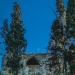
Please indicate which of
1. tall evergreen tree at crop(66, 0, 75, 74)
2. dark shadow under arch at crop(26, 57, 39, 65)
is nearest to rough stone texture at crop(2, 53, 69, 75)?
dark shadow under arch at crop(26, 57, 39, 65)

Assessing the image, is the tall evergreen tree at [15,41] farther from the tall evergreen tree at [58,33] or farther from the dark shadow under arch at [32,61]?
the dark shadow under arch at [32,61]

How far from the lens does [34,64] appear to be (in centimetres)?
4441

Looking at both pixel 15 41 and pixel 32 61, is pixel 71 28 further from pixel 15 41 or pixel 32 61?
pixel 32 61

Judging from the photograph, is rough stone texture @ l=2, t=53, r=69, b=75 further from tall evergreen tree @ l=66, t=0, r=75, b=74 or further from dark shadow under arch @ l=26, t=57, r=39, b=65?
tall evergreen tree @ l=66, t=0, r=75, b=74

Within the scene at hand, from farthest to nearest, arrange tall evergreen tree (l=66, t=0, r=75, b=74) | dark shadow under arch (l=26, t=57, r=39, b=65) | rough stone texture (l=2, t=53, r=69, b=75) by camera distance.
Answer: dark shadow under arch (l=26, t=57, r=39, b=65)
rough stone texture (l=2, t=53, r=69, b=75)
tall evergreen tree (l=66, t=0, r=75, b=74)

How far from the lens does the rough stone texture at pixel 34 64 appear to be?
137 feet

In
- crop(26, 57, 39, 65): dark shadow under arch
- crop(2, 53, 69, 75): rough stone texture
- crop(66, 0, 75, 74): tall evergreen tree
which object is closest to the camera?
crop(66, 0, 75, 74): tall evergreen tree

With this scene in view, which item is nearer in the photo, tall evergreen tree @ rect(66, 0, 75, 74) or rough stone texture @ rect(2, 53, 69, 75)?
tall evergreen tree @ rect(66, 0, 75, 74)

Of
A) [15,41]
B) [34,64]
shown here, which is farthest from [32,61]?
[15,41]

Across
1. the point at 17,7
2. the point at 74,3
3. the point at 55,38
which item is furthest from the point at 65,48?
the point at 17,7

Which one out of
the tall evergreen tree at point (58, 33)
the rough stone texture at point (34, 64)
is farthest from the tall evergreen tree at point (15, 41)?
the rough stone texture at point (34, 64)

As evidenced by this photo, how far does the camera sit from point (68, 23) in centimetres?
2959

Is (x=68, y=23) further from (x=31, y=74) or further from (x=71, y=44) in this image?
(x=31, y=74)

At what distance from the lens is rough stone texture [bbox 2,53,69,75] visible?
1645 inches
